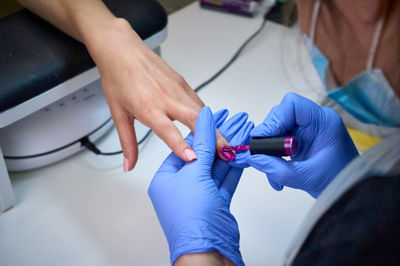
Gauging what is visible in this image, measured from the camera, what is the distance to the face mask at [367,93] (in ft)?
1.64

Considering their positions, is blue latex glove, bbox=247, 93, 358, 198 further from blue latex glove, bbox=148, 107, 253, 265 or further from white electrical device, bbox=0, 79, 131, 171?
white electrical device, bbox=0, 79, 131, 171

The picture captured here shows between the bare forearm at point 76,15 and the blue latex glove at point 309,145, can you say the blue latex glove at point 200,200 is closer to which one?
the blue latex glove at point 309,145

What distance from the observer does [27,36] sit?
31.1 inches

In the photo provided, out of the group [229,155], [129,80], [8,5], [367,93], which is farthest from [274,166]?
[8,5]

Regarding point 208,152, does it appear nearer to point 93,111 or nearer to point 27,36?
point 93,111

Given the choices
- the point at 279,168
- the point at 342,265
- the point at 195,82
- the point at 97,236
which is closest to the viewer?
the point at 342,265

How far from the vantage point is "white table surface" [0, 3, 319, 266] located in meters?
0.73

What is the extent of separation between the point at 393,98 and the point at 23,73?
58cm

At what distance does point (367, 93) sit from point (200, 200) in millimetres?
266

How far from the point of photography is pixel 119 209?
2.58 ft

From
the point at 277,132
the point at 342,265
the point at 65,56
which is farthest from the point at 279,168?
the point at 65,56

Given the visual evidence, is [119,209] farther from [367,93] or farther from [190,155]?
[367,93]

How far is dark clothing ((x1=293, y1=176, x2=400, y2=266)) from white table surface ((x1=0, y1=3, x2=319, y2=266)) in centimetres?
23

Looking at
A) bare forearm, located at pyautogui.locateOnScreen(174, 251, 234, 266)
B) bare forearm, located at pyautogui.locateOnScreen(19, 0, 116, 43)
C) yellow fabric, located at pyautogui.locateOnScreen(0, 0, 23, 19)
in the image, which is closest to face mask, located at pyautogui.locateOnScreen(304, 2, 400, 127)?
bare forearm, located at pyautogui.locateOnScreen(174, 251, 234, 266)
